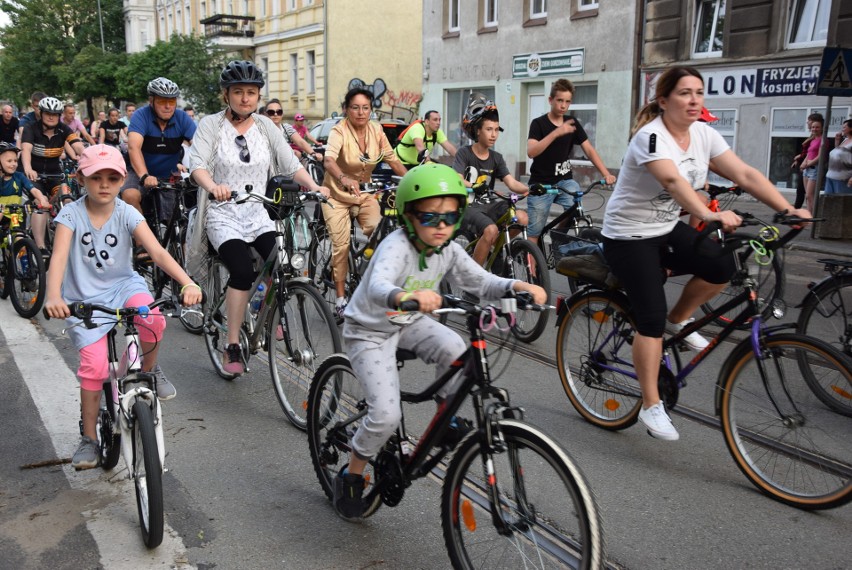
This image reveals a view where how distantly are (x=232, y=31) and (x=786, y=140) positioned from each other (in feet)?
108

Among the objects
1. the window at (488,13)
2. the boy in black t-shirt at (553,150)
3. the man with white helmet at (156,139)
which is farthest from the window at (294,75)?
the man with white helmet at (156,139)

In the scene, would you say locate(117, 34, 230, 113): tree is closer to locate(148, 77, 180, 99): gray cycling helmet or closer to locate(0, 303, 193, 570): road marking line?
locate(148, 77, 180, 99): gray cycling helmet

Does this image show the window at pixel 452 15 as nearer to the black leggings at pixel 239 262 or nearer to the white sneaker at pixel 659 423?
the black leggings at pixel 239 262

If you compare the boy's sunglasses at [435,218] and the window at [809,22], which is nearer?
the boy's sunglasses at [435,218]

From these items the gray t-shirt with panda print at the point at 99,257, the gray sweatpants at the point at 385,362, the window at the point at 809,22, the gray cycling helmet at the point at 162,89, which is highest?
the window at the point at 809,22

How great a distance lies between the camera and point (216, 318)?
6.16m

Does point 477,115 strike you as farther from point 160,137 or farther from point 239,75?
point 160,137

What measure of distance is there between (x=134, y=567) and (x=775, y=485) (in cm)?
285

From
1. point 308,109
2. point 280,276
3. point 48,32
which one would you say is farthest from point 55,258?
point 48,32

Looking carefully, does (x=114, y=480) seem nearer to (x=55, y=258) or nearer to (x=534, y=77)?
(x=55, y=258)

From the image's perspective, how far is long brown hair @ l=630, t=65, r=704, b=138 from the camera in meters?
4.43

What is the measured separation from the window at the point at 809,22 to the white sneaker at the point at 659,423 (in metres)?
15.7

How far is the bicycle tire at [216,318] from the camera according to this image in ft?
20.1

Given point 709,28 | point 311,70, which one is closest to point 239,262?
point 709,28
